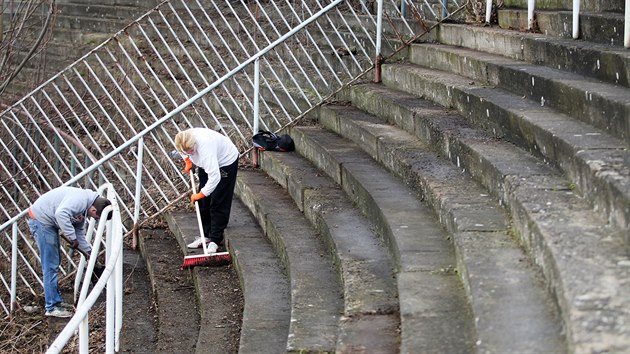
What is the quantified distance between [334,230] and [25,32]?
8096 mm

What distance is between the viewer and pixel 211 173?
8180 mm

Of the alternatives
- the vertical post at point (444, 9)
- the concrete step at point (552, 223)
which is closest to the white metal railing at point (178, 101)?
the vertical post at point (444, 9)

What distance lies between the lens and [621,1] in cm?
721

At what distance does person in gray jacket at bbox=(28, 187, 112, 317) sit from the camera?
8875 millimetres

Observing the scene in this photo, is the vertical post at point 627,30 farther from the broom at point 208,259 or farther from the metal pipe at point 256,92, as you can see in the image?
the metal pipe at point 256,92

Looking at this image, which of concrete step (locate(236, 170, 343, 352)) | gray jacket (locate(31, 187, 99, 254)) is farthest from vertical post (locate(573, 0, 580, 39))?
gray jacket (locate(31, 187, 99, 254))

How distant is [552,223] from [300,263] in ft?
8.05

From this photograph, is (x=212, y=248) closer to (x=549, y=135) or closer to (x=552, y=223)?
(x=549, y=135)

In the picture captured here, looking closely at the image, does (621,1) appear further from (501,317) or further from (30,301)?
(30,301)

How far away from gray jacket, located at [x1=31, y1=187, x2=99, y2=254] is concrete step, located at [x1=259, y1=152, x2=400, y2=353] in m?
1.72

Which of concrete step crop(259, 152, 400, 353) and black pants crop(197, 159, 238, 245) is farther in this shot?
black pants crop(197, 159, 238, 245)

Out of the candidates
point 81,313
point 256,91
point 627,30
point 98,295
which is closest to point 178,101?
point 256,91

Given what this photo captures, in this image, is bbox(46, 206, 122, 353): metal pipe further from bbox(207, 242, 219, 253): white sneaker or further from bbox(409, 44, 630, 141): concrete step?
bbox(409, 44, 630, 141): concrete step

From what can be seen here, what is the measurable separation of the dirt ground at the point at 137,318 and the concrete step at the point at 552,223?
1545 millimetres
